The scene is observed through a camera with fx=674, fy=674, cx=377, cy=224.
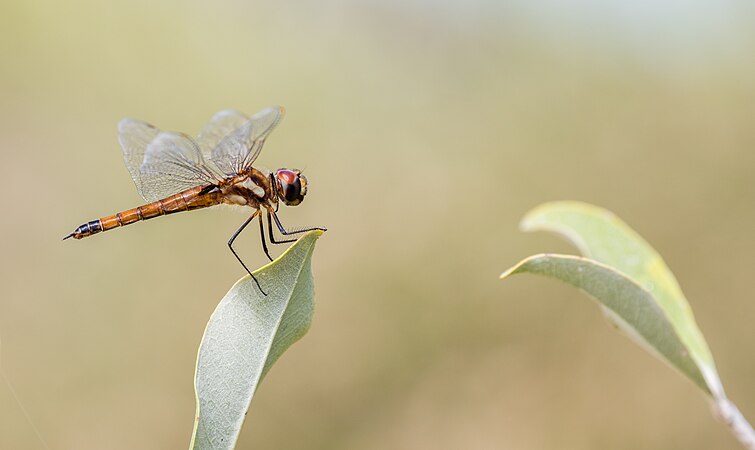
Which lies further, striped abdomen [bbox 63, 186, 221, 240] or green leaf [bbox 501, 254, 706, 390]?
striped abdomen [bbox 63, 186, 221, 240]

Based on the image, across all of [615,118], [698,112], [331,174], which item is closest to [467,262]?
[331,174]

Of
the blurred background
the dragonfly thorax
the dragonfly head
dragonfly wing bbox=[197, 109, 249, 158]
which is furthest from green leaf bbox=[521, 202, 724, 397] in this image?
the blurred background

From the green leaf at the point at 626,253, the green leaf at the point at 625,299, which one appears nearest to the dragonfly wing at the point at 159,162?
the green leaf at the point at 626,253

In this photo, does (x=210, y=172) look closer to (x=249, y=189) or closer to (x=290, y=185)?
(x=249, y=189)

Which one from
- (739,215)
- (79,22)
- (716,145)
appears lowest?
(739,215)

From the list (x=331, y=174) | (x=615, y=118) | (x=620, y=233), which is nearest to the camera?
(x=620, y=233)

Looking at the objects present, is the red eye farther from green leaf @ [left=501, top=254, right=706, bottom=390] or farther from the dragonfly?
green leaf @ [left=501, top=254, right=706, bottom=390]

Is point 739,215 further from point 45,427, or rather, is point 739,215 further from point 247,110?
point 45,427

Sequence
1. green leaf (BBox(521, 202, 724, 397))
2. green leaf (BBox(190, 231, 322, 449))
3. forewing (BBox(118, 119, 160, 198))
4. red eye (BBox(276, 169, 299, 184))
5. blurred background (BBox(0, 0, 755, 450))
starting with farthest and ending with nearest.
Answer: blurred background (BBox(0, 0, 755, 450))
forewing (BBox(118, 119, 160, 198))
red eye (BBox(276, 169, 299, 184))
green leaf (BBox(521, 202, 724, 397))
green leaf (BBox(190, 231, 322, 449))
